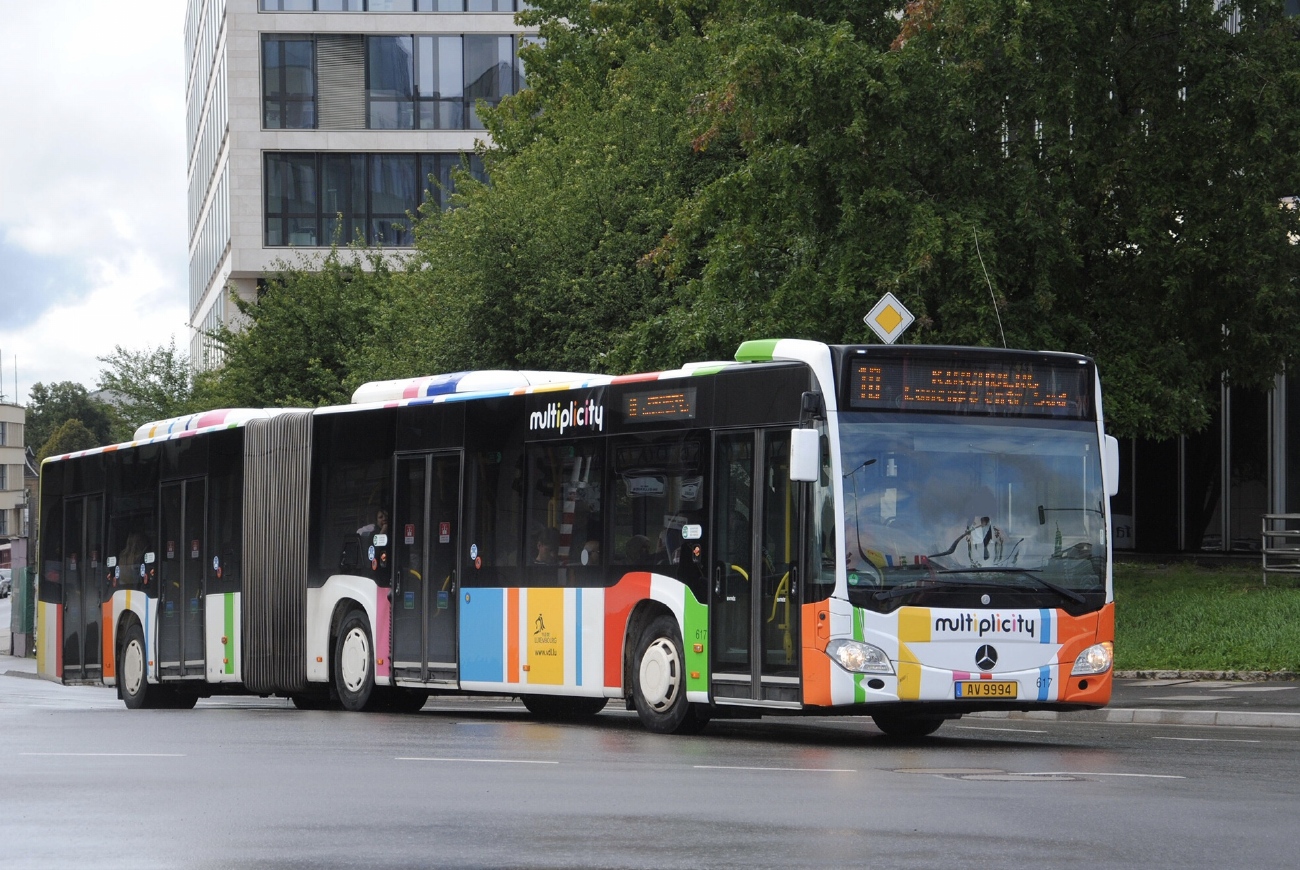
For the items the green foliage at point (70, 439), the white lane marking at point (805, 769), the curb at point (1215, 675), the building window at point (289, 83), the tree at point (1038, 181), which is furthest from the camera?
the green foliage at point (70, 439)

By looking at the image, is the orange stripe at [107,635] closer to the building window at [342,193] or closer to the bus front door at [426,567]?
the bus front door at [426,567]

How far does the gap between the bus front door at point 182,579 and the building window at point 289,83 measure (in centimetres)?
3983

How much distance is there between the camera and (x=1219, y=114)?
86.3ft

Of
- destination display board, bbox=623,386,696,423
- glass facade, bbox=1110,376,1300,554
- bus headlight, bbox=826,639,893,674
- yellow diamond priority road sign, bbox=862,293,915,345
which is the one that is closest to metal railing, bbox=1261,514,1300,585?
glass facade, bbox=1110,376,1300,554

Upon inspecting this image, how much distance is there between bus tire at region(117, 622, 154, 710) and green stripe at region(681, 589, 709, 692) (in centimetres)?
1099

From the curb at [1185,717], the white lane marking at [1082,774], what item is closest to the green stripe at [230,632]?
the curb at [1185,717]

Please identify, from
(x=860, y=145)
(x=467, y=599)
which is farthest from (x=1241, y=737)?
(x=860, y=145)

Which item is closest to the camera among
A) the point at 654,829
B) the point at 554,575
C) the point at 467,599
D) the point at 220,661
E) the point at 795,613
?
the point at 654,829

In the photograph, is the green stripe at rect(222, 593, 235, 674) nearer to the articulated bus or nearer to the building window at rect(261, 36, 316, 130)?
the articulated bus

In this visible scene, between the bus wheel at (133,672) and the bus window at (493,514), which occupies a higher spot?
the bus window at (493,514)

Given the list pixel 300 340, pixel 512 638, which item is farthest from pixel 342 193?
pixel 512 638

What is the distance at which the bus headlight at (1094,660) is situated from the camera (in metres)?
14.7

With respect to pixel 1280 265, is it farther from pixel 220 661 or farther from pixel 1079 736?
pixel 220 661

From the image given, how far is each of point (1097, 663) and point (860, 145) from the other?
11.9 m
